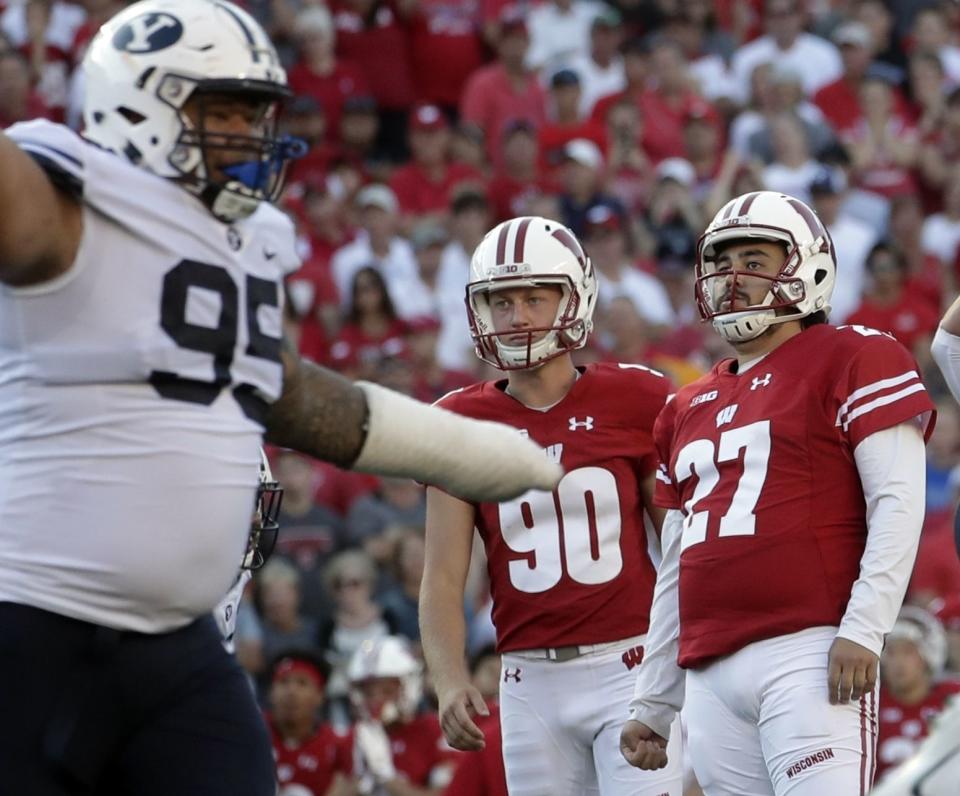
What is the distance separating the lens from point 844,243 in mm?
11805

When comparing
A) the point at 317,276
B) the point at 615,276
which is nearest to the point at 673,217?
the point at 615,276

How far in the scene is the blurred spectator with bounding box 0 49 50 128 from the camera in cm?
1120

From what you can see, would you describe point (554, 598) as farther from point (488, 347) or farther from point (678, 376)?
point (678, 376)

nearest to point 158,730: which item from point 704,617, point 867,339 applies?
point 704,617

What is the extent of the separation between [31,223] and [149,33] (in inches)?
21.4

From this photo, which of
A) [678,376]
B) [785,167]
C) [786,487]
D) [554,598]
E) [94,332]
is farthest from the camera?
[785,167]

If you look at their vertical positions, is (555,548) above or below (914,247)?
below

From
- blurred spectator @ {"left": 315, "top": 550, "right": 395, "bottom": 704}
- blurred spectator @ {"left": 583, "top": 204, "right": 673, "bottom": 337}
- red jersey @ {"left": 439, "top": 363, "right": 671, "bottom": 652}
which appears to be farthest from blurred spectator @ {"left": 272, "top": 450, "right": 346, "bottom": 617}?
red jersey @ {"left": 439, "top": 363, "right": 671, "bottom": 652}

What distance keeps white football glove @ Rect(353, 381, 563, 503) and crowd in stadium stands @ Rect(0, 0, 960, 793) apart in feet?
17.1

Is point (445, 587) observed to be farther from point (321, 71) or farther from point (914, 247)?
point (321, 71)

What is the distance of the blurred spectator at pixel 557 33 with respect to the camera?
1374cm

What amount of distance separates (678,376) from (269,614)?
8.30ft

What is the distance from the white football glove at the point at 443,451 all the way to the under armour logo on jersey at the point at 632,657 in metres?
1.46

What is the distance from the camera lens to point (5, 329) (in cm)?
340
